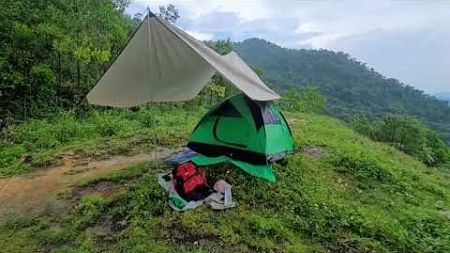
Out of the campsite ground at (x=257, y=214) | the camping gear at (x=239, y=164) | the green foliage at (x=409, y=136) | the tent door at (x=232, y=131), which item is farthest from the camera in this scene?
the green foliage at (x=409, y=136)

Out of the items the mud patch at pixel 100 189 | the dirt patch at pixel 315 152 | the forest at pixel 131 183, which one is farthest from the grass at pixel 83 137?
the dirt patch at pixel 315 152

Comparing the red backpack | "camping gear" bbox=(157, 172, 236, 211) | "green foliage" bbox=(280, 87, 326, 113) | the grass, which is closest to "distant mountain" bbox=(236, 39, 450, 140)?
"green foliage" bbox=(280, 87, 326, 113)

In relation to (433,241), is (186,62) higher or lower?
higher

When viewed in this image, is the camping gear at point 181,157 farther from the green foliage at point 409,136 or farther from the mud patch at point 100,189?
the green foliage at point 409,136

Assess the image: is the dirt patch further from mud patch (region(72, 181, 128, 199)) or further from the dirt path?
mud patch (region(72, 181, 128, 199))

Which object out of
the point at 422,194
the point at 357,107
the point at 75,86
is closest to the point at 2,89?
the point at 75,86

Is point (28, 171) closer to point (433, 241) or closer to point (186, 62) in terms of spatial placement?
point (186, 62)

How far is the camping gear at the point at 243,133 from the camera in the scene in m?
6.10

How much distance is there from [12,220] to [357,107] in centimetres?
4798

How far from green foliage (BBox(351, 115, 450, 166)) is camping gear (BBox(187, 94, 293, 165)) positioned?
15.5 meters

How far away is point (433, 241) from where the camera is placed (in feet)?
14.9

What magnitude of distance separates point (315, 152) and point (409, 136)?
52.9 ft

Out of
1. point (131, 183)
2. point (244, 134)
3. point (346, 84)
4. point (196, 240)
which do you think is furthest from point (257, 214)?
point (346, 84)

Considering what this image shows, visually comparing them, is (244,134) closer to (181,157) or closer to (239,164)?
(239,164)
